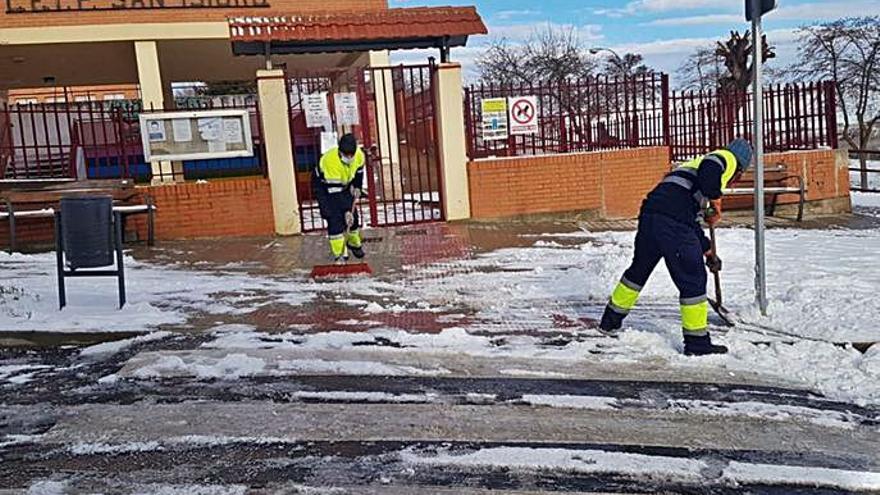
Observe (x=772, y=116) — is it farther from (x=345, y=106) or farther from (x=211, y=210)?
(x=211, y=210)

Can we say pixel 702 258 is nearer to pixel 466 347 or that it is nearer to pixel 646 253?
pixel 646 253

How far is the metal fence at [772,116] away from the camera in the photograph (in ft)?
48.5

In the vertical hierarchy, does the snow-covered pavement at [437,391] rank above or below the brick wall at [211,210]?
below

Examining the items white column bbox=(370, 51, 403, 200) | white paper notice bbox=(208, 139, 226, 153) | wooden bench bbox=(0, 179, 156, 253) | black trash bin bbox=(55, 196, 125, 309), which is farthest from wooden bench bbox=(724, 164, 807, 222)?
black trash bin bbox=(55, 196, 125, 309)

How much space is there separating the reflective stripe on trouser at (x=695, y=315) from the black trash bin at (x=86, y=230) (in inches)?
195

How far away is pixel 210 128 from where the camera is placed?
12.5m

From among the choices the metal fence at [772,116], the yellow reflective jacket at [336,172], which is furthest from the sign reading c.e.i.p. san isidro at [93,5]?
Answer: the metal fence at [772,116]

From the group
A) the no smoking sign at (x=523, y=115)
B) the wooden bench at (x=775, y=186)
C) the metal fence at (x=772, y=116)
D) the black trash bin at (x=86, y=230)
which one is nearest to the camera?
the black trash bin at (x=86, y=230)

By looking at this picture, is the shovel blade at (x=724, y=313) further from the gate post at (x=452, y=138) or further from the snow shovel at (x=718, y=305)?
the gate post at (x=452, y=138)

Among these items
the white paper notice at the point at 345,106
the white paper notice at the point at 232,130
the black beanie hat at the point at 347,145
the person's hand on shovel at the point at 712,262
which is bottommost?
the person's hand on shovel at the point at 712,262

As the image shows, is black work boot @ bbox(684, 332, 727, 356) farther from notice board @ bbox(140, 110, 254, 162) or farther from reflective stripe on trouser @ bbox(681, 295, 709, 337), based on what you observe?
notice board @ bbox(140, 110, 254, 162)

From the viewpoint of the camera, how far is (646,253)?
6234mm

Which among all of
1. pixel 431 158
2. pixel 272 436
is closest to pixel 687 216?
pixel 272 436

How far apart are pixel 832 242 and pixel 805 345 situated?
6.18m
